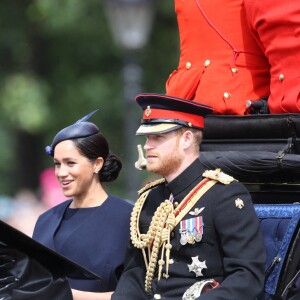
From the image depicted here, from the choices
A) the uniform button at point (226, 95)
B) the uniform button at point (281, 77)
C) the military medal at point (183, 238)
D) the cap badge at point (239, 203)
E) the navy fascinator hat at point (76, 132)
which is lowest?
the military medal at point (183, 238)

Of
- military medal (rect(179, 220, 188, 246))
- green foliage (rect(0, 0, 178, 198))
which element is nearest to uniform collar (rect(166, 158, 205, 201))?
military medal (rect(179, 220, 188, 246))

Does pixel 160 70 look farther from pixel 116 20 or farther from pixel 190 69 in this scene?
pixel 190 69

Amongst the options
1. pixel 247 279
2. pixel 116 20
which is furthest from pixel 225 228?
pixel 116 20

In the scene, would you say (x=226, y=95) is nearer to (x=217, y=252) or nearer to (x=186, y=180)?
(x=186, y=180)

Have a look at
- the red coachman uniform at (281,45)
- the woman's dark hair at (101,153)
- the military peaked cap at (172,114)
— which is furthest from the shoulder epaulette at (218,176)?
the woman's dark hair at (101,153)

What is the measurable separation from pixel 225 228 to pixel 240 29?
1.32 meters

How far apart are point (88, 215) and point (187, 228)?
890mm

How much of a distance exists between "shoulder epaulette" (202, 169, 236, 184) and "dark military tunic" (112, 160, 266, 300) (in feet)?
0.07

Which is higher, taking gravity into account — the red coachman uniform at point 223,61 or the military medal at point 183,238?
the red coachman uniform at point 223,61

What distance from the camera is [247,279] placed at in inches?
201

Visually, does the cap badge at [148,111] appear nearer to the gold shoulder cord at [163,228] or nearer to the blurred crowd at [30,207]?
the gold shoulder cord at [163,228]

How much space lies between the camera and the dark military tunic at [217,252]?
5125 mm

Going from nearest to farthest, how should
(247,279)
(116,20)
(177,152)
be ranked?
(247,279), (177,152), (116,20)

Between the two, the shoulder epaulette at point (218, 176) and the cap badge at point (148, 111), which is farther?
the cap badge at point (148, 111)
